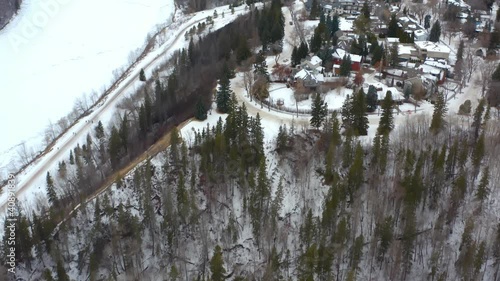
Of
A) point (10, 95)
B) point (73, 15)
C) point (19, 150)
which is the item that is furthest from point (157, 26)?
point (19, 150)

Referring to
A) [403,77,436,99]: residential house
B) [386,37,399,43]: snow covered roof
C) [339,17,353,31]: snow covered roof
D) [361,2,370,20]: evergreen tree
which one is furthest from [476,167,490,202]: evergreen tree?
[361,2,370,20]: evergreen tree

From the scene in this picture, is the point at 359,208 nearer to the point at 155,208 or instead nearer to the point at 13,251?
the point at 155,208

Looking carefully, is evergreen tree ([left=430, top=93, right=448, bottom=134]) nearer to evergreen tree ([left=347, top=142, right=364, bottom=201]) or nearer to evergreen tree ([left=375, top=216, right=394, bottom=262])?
evergreen tree ([left=347, top=142, right=364, bottom=201])

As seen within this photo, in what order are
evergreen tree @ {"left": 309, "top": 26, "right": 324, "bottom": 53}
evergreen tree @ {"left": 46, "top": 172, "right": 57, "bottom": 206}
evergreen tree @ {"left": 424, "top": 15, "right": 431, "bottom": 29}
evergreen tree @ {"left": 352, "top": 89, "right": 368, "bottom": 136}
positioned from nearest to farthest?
evergreen tree @ {"left": 46, "top": 172, "right": 57, "bottom": 206}
evergreen tree @ {"left": 352, "top": 89, "right": 368, "bottom": 136}
evergreen tree @ {"left": 309, "top": 26, "right": 324, "bottom": 53}
evergreen tree @ {"left": 424, "top": 15, "right": 431, "bottom": 29}

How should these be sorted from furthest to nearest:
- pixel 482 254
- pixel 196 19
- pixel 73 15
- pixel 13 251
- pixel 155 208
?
pixel 73 15
pixel 196 19
pixel 155 208
pixel 13 251
pixel 482 254

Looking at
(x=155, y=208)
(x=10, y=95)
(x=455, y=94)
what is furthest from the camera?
(x=10, y=95)

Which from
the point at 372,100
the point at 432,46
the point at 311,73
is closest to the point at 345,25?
the point at 432,46

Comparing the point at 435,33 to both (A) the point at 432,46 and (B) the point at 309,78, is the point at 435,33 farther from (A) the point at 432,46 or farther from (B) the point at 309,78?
(B) the point at 309,78
